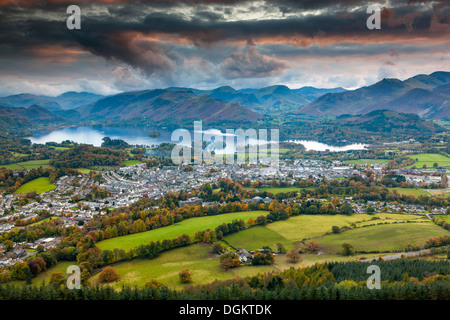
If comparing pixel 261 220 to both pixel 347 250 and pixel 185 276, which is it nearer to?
pixel 347 250

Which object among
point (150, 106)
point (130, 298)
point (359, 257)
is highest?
point (150, 106)

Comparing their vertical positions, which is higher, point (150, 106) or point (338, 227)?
point (150, 106)

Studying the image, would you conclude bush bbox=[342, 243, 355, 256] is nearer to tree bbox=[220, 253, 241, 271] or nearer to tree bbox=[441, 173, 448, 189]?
tree bbox=[220, 253, 241, 271]

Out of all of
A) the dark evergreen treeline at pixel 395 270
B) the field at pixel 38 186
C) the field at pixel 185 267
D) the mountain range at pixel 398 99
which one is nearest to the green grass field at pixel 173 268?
the field at pixel 185 267

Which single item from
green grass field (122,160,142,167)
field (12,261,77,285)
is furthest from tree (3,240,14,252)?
green grass field (122,160,142,167)
